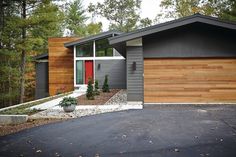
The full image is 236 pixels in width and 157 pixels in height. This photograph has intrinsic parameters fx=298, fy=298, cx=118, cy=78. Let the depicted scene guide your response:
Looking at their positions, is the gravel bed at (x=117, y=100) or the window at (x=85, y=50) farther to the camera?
the window at (x=85, y=50)

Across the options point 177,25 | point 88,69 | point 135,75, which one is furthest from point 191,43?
point 88,69

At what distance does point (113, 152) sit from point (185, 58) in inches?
317

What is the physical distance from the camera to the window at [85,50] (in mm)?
21531

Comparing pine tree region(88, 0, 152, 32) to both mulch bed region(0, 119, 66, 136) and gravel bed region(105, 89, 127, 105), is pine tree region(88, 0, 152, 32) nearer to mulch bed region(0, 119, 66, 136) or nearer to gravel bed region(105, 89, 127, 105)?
gravel bed region(105, 89, 127, 105)

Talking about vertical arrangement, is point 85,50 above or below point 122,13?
below

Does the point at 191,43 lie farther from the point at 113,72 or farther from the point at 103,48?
the point at 103,48

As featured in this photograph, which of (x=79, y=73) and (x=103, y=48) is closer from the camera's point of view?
(x=103, y=48)

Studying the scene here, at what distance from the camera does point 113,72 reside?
71.4ft

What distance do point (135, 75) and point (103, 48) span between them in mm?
9537

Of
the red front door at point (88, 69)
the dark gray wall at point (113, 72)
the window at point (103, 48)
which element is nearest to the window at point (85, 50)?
the window at point (103, 48)

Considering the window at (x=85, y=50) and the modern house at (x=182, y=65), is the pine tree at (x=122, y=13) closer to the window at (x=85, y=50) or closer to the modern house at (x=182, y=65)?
the window at (x=85, y=50)

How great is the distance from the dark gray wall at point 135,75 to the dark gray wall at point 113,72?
359 inches

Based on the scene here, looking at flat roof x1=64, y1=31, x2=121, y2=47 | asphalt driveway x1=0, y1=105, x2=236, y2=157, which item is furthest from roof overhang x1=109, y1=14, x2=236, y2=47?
flat roof x1=64, y1=31, x2=121, y2=47

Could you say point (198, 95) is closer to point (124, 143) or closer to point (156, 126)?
point (156, 126)
